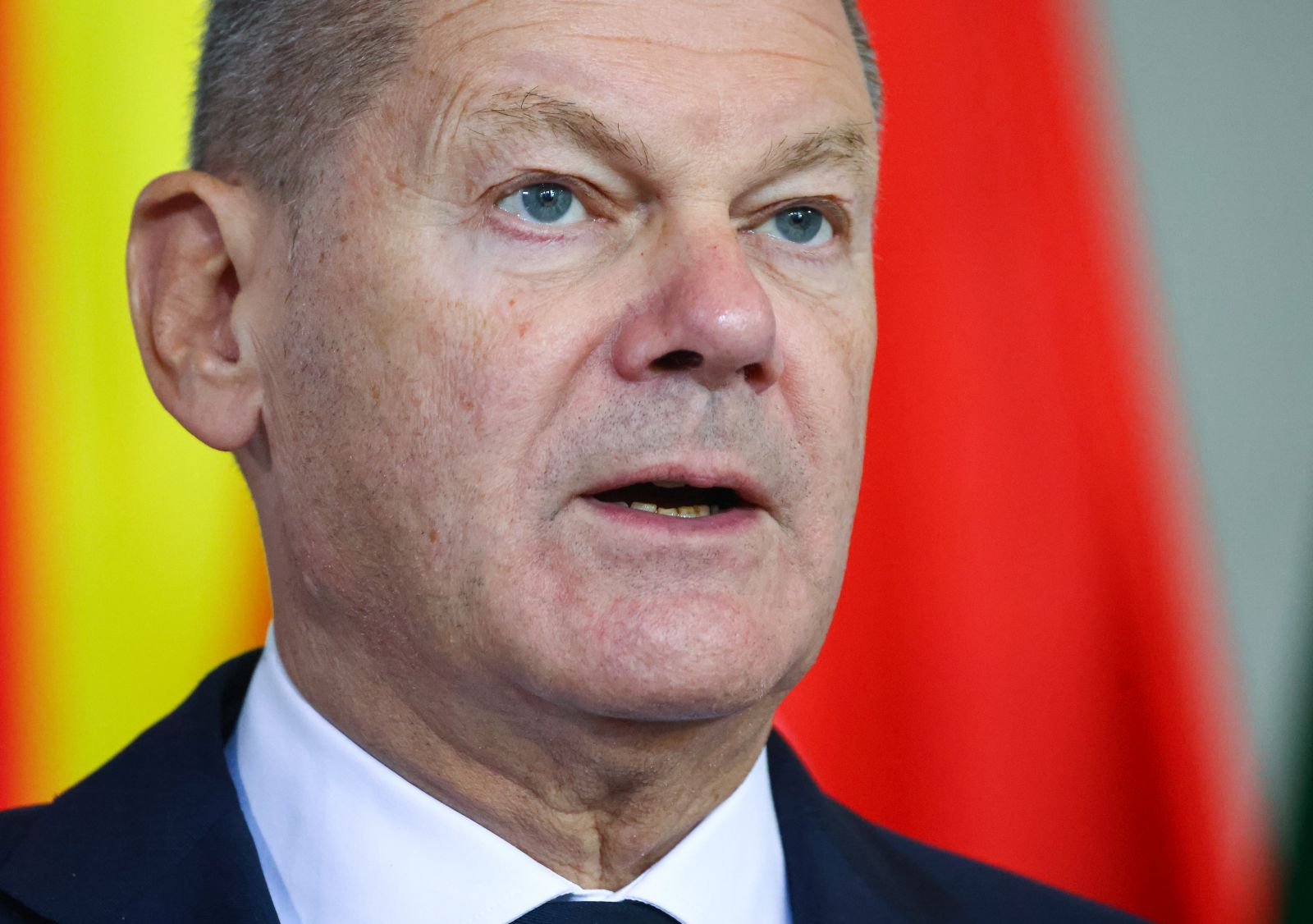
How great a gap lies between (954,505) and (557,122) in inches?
53.2

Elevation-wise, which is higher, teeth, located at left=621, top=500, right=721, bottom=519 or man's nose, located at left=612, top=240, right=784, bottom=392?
man's nose, located at left=612, top=240, right=784, bottom=392

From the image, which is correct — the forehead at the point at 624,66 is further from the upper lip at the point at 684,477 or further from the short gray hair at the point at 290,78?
the upper lip at the point at 684,477

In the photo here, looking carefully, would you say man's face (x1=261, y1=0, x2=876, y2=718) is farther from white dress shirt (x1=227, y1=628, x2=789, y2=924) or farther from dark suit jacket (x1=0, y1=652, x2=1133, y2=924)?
dark suit jacket (x1=0, y1=652, x2=1133, y2=924)

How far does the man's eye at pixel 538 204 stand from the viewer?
1.47 m

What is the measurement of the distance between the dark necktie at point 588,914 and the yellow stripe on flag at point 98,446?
1.18 meters

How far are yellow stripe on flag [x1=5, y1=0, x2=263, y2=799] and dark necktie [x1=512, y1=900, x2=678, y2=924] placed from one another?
118 centimetres

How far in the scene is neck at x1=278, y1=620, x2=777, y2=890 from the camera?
4.80 feet

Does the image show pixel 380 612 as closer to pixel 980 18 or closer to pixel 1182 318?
pixel 980 18

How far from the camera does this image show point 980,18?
2.61 meters

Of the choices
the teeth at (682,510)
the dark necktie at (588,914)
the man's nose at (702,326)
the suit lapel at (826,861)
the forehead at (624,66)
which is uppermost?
the forehead at (624,66)

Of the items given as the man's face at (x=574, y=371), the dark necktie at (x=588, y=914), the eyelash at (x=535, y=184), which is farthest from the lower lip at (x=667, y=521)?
the dark necktie at (x=588, y=914)

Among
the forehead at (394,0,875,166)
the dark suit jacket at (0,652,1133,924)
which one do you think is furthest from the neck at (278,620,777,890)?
the forehead at (394,0,875,166)

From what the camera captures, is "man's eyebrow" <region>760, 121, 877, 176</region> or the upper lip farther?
"man's eyebrow" <region>760, 121, 877, 176</region>

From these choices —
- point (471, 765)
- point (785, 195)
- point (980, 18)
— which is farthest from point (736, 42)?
point (980, 18)
